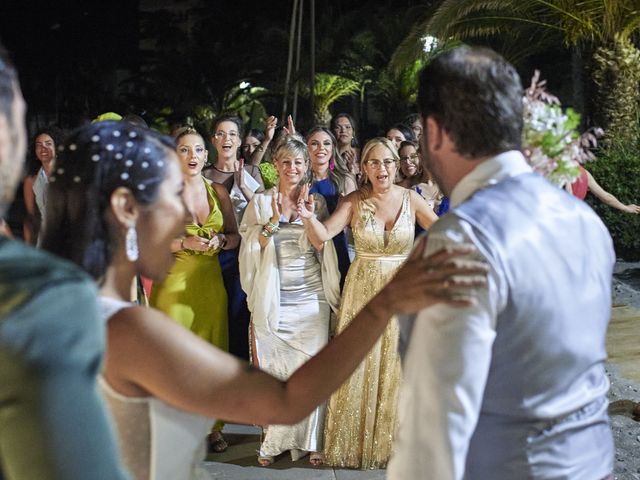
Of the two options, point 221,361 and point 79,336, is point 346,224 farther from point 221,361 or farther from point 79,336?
point 79,336

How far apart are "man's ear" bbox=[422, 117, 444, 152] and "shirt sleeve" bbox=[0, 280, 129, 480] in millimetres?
1274

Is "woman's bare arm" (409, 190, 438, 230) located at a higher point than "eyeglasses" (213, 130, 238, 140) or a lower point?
lower

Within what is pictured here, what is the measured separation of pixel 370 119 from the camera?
117 ft

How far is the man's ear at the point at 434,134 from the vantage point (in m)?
2.15

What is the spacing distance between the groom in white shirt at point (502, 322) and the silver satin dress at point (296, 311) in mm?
3707

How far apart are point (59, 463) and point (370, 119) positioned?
116 ft

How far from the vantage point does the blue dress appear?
20.2 ft

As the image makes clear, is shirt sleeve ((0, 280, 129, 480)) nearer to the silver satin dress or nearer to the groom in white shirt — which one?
the groom in white shirt

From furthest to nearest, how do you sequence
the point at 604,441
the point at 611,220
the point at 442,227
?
the point at 611,220
the point at 604,441
the point at 442,227

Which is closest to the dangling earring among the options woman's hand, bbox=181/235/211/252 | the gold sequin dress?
the gold sequin dress

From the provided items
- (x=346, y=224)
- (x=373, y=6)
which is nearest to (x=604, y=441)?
(x=346, y=224)

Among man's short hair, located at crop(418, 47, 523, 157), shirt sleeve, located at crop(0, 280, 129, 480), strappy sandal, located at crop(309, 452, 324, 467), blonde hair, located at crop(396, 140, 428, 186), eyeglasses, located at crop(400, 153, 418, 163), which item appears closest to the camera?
shirt sleeve, located at crop(0, 280, 129, 480)

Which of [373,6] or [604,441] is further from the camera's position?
[373,6]

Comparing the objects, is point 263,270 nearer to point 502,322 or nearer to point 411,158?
point 411,158
